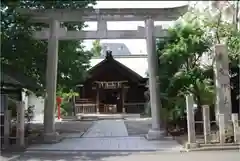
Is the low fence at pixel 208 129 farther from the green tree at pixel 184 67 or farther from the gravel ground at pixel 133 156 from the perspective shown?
the green tree at pixel 184 67

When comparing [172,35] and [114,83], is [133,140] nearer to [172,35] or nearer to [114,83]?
[172,35]

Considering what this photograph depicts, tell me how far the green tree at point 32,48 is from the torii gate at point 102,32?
0.79m

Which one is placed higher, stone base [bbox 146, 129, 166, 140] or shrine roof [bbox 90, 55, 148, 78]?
shrine roof [bbox 90, 55, 148, 78]

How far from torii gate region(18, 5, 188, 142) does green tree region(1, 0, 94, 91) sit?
79 centimetres

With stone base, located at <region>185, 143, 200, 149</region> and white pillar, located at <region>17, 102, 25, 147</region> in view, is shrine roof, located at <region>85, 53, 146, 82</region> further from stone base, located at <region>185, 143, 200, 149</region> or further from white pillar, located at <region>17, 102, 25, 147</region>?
stone base, located at <region>185, 143, 200, 149</region>

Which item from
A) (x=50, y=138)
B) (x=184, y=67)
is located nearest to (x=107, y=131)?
(x=50, y=138)

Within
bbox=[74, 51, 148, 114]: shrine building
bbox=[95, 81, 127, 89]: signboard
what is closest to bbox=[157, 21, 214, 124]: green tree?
bbox=[74, 51, 148, 114]: shrine building

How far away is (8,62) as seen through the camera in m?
13.6

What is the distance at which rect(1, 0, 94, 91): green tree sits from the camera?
12734 millimetres

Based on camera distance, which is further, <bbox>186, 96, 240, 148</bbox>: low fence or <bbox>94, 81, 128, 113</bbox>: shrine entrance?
<bbox>94, 81, 128, 113</bbox>: shrine entrance

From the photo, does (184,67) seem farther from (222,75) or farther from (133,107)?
(133,107)

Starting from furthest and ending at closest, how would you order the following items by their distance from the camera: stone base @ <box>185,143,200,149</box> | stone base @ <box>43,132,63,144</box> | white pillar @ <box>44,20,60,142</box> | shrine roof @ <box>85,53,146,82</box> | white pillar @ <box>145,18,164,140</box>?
shrine roof @ <box>85,53,146,82</box> < white pillar @ <box>145,18,164,140</box> < white pillar @ <box>44,20,60,142</box> < stone base @ <box>43,132,63,144</box> < stone base @ <box>185,143,200,149</box>

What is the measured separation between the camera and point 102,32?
48.2 ft

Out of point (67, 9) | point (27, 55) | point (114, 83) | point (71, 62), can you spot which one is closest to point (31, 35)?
point (27, 55)
